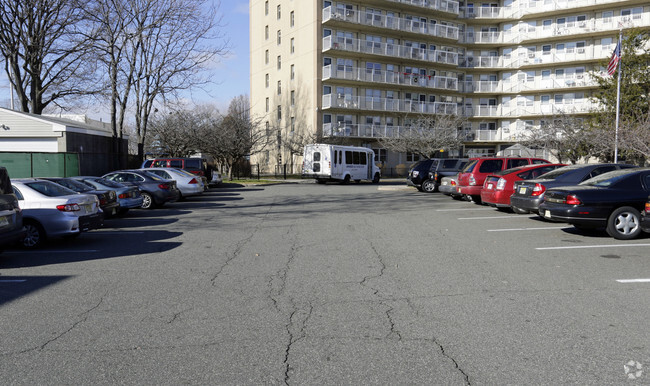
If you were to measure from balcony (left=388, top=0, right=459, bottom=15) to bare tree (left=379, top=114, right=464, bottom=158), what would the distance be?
11.4 m

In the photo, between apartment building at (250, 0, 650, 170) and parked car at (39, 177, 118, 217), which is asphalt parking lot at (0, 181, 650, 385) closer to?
parked car at (39, 177, 118, 217)

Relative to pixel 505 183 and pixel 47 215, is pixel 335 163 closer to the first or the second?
pixel 505 183

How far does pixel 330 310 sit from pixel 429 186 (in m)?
20.4

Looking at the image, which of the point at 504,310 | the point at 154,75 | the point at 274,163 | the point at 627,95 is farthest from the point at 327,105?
the point at 504,310

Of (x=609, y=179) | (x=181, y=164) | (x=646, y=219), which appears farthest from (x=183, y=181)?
(x=646, y=219)

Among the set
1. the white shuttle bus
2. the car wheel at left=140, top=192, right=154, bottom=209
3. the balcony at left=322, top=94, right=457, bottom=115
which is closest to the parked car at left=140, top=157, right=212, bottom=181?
the car wheel at left=140, top=192, right=154, bottom=209

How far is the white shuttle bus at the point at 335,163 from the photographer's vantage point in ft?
107

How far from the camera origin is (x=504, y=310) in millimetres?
5422

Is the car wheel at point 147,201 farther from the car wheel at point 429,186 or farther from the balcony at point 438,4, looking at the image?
the balcony at point 438,4

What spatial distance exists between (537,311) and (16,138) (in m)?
27.8

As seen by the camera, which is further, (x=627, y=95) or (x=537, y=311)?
(x=627, y=95)

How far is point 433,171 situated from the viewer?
81.0 feet

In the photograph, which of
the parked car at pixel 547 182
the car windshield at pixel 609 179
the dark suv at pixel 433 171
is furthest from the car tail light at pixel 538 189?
the dark suv at pixel 433 171

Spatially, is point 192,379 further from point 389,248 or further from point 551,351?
point 389,248
